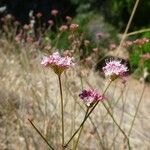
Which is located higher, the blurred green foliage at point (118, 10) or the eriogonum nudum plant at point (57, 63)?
the blurred green foliage at point (118, 10)

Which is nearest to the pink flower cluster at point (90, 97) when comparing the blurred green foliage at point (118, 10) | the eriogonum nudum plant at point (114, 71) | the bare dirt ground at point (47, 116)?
the eriogonum nudum plant at point (114, 71)

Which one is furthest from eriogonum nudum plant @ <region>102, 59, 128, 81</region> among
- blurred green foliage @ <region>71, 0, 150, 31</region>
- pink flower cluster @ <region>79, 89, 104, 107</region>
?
blurred green foliage @ <region>71, 0, 150, 31</region>

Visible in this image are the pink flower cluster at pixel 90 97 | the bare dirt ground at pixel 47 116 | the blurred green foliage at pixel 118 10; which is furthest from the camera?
the blurred green foliage at pixel 118 10

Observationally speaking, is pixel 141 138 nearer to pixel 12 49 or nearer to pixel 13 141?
pixel 13 141

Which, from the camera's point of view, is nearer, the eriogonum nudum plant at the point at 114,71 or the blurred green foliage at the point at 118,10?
the eriogonum nudum plant at the point at 114,71

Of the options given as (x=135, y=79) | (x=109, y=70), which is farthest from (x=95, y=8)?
(x=109, y=70)

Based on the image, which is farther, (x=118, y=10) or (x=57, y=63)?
(x=118, y=10)

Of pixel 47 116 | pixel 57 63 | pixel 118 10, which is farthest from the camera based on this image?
pixel 118 10

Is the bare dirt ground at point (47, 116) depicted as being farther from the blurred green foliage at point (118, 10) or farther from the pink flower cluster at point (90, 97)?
the blurred green foliage at point (118, 10)

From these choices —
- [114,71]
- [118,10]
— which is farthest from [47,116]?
[118,10]

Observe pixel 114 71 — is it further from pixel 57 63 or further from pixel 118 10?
pixel 118 10

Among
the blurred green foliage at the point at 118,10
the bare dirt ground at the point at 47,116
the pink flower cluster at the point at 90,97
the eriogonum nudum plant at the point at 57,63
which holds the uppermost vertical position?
the blurred green foliage at the point at 118,10
